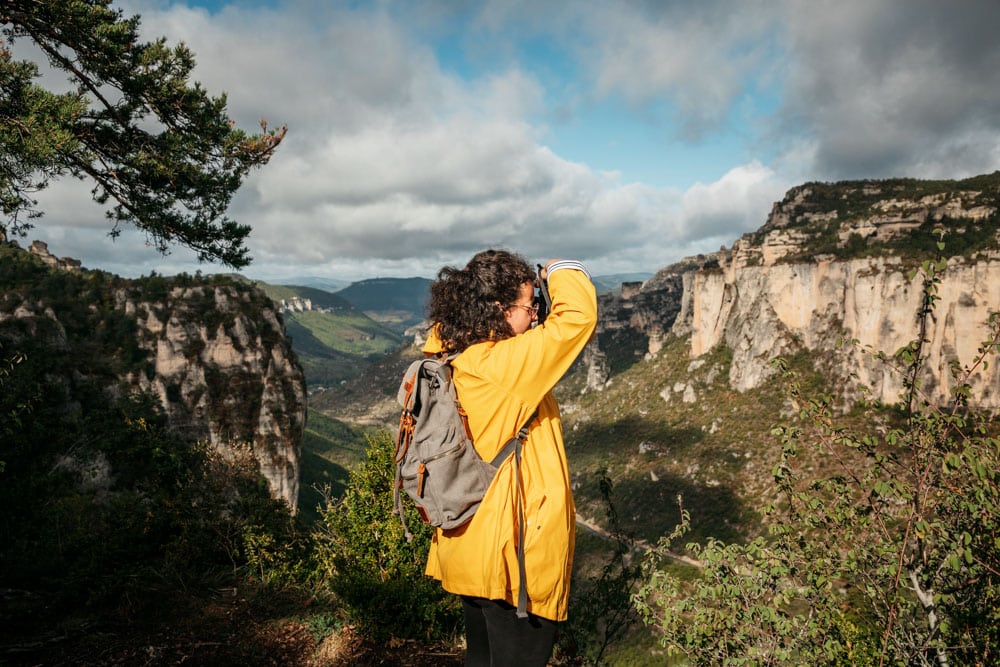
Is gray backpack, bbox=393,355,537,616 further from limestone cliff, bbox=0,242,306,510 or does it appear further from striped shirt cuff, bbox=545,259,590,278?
limestone cliff, bbox=0,242,306,510

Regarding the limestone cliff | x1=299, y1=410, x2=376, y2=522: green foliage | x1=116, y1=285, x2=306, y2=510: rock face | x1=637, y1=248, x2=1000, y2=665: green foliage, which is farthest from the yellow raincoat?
x1=116, y1=285, x2=306, y2=510: rock face

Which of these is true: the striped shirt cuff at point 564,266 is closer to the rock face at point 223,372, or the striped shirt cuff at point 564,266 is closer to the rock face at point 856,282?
the rock face at point 856,282

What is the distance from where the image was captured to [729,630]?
379 cm

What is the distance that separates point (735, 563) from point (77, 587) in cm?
745

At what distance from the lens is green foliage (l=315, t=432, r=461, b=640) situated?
5.09m

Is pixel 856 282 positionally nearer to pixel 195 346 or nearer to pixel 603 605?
pixel 603 605

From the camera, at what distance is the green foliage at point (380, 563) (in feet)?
16.7

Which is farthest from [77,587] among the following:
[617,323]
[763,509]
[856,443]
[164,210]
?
[617,323]

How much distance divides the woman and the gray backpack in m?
0.04

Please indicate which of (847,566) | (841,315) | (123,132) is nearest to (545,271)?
(847,566)

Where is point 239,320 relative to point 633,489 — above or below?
above

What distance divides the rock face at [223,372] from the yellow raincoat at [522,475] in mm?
55940

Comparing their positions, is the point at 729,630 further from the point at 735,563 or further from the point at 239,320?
the point at 239,320

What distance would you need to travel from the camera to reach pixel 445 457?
2.37 meters
